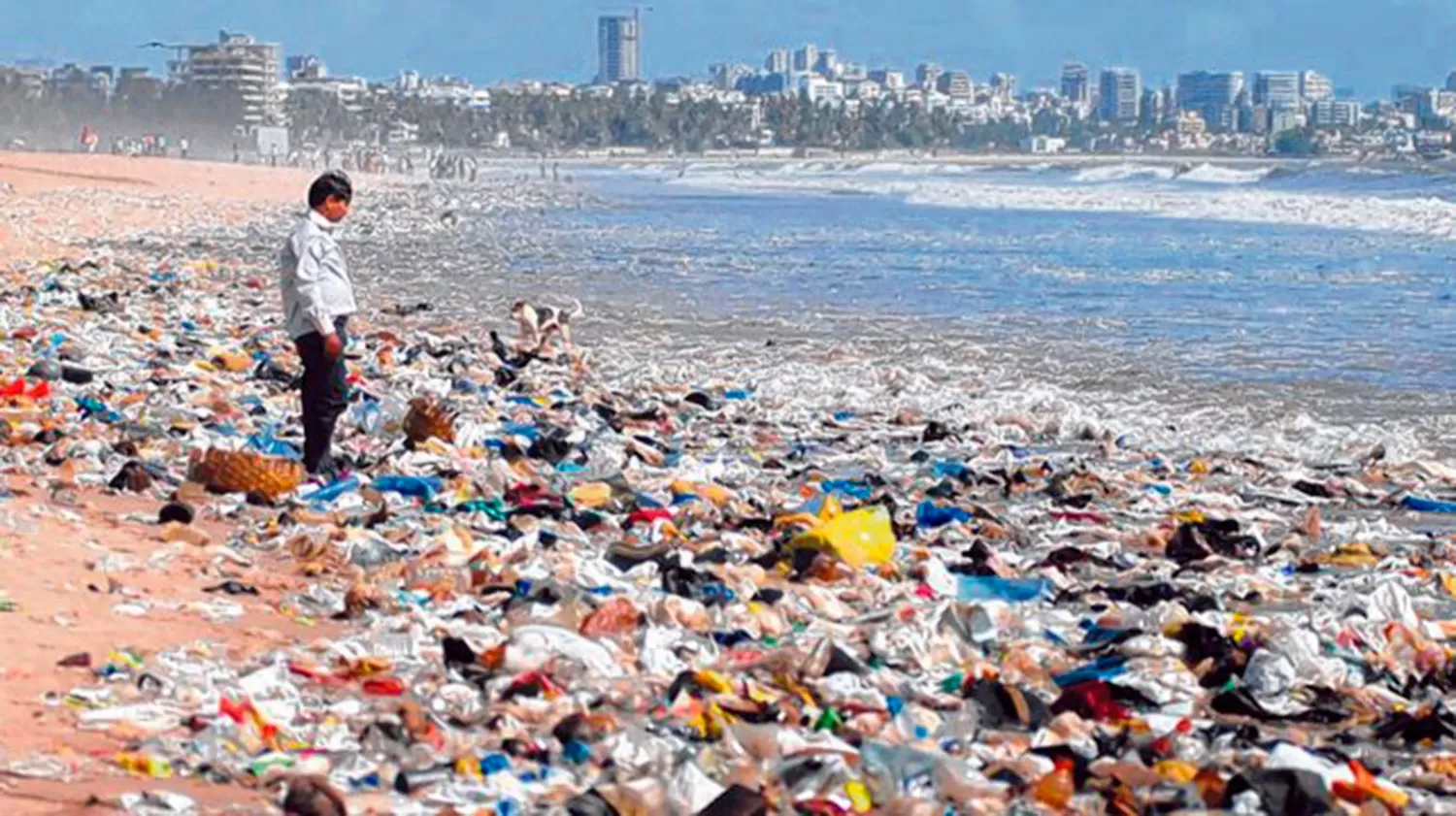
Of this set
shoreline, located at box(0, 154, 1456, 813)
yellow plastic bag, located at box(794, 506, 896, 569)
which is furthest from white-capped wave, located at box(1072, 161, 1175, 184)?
yellow plastic bag, located at box(794, 506, 896, 569)

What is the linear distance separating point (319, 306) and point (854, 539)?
2.76 metres

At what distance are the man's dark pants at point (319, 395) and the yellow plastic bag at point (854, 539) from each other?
2596 mm

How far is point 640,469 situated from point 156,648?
431 centimetres

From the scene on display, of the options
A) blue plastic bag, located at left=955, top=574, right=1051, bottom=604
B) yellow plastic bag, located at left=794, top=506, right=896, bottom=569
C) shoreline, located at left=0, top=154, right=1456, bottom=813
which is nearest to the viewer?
shoreline, located at left=0, top=154, right=1456, bottom=813

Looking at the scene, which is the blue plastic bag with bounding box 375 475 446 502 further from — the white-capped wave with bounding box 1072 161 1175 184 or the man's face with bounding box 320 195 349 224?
the white-capped wave with bounding box 1072 161 1175 184

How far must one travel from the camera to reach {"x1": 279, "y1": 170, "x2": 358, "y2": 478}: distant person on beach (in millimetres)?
9281

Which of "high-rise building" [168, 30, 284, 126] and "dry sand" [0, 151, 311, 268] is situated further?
"high-rise building" [168, 30, 284, 126]

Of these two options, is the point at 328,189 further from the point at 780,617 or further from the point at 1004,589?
the point at 1004,589

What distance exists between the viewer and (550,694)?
590 cm

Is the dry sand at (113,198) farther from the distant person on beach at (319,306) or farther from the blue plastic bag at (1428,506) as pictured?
the blue plastic bag at (1428,506)

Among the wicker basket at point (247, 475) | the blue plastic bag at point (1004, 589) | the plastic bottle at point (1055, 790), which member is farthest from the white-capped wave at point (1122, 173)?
the plastic bottle at point (1055, 790)

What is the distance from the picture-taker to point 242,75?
170m

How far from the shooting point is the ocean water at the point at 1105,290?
14984 millimetres

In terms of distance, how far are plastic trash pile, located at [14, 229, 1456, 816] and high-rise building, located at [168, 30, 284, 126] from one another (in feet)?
508
